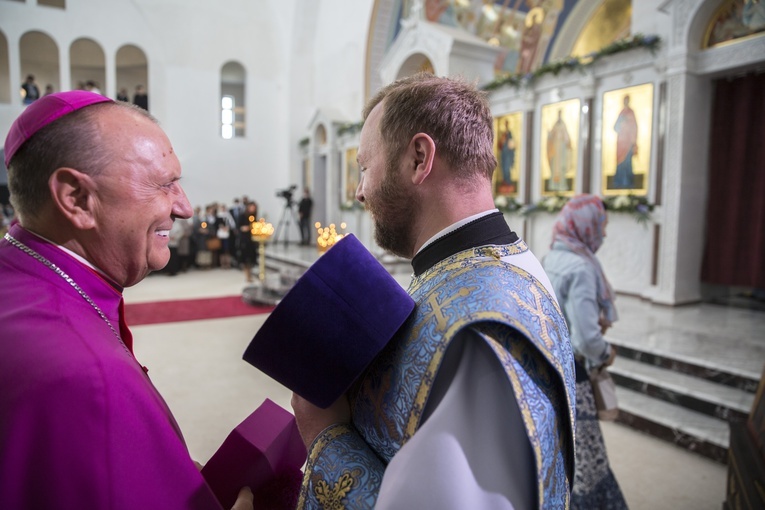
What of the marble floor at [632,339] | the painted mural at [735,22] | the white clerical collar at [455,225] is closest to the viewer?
the white clerical collar at [455,225]

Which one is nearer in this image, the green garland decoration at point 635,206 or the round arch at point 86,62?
the green garland decoration at point 635,206

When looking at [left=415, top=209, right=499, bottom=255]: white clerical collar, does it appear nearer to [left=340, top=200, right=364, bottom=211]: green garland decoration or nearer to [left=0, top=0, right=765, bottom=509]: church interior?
[left=0, top=0, right=765, bottom=509]: church interior

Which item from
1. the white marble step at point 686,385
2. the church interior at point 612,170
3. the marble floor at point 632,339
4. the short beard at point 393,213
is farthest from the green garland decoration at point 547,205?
the short beard at point 393,213

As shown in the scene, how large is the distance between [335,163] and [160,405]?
14.4 m

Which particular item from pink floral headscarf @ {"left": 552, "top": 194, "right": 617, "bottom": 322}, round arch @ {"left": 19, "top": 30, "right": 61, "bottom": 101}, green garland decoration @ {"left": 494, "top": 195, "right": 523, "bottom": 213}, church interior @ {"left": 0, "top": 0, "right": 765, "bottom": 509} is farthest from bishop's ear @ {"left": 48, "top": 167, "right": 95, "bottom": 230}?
round arch @ {"left": 19, "top": 30, "right": 61, "bottom": 101}

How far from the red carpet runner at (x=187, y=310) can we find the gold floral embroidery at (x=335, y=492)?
7061 millimetres

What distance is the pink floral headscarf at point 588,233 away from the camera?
9.57ft

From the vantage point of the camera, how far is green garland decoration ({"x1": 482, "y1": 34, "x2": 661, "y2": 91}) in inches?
263

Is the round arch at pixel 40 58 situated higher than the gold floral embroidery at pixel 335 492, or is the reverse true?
the round arch at pixel 40 58

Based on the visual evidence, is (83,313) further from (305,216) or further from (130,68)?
(130,68)

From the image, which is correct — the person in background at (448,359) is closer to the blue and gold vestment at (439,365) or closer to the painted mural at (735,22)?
the blue and gold vestment at (439,365)

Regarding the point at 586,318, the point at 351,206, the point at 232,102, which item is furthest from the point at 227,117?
the point at 586,318

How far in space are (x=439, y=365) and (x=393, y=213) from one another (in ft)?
1.29

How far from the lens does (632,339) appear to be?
16.1 feet
